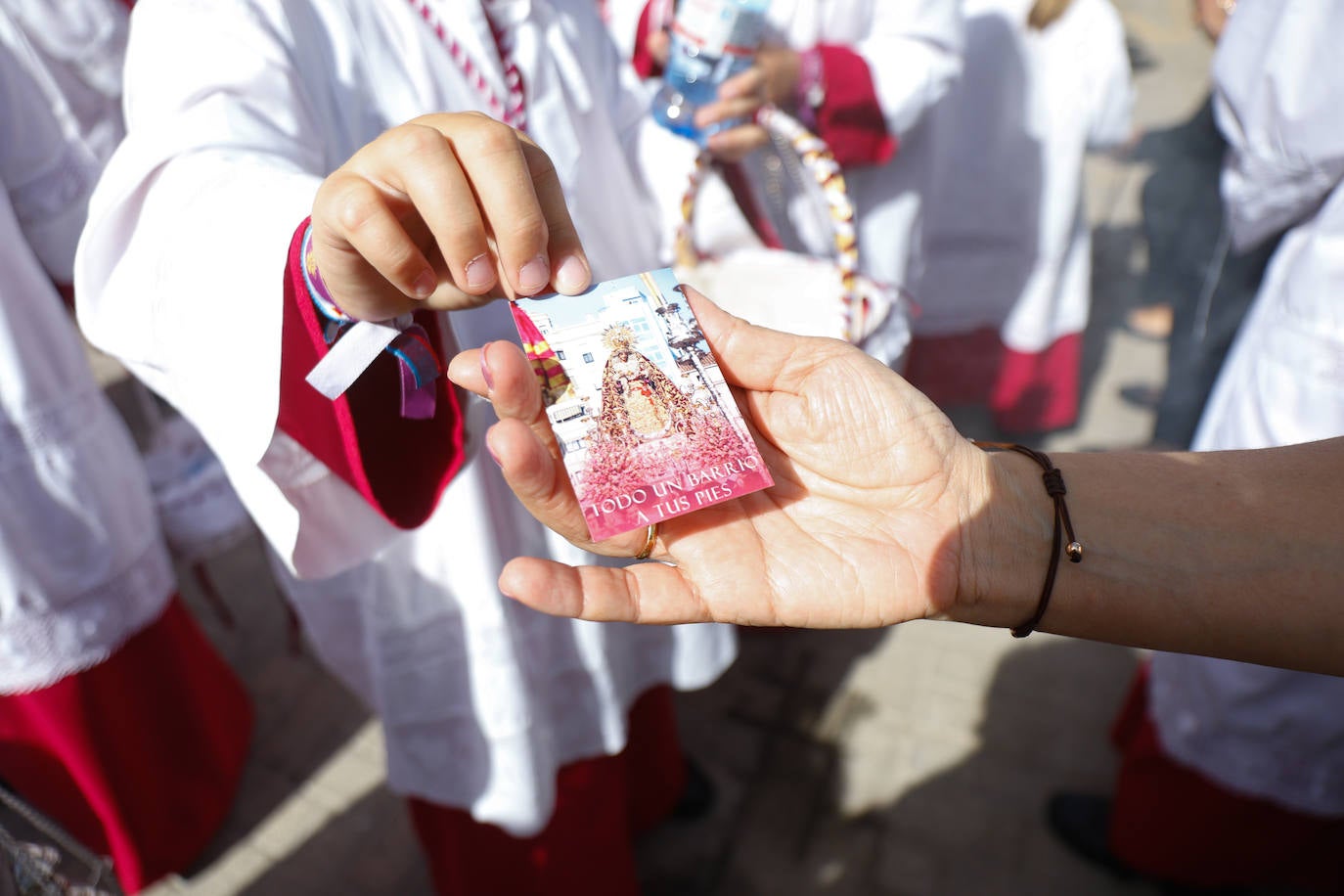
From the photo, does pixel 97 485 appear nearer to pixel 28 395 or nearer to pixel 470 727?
pixel 28 395

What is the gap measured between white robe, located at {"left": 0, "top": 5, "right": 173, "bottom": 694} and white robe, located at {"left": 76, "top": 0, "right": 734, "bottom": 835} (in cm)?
48

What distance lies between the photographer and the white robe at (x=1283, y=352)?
149cm

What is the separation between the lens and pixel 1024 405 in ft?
11.3

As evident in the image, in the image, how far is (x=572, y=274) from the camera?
3.21ft

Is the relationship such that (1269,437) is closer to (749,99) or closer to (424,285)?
(749,99)

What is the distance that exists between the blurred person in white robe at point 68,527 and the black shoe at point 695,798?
1.31 meters

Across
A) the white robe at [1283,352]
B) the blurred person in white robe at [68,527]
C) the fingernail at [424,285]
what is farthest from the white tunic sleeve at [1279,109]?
the blurred person in white robe at [68,527]

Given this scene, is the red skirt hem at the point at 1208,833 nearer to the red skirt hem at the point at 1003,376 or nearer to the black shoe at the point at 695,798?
the black shoe at the point at 695,798

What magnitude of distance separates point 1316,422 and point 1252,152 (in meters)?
0.67

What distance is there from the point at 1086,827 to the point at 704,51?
83.1 inches

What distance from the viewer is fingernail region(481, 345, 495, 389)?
2.97 feet

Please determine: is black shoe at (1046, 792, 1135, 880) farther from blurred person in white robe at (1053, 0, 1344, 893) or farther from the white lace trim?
the white lace trim

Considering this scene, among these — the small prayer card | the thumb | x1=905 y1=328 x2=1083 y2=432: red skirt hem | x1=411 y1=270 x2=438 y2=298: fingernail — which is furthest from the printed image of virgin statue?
x1=905 y1=328 x2=1083 y2=432: red skirt hem

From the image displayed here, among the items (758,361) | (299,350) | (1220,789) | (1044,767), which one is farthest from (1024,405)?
(299,350)
